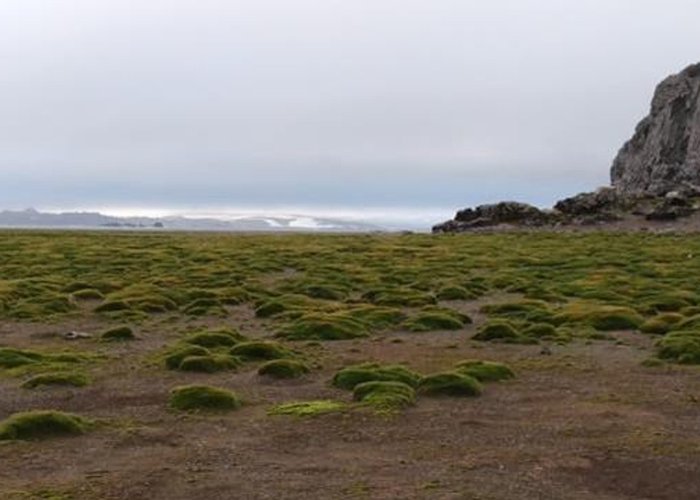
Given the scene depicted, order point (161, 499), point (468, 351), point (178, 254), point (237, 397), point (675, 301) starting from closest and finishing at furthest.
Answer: point (161, 499) < point (237, 397) < point (468, 351) < point (675, 301) < point (178, 254)

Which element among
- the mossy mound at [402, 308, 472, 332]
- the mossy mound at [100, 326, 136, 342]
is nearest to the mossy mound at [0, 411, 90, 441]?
the mossy mound at [100, 326, 136, 342]

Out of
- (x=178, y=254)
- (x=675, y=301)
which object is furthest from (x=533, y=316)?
(x=178, y=254)

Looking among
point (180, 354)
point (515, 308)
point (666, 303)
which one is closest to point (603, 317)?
point (515, 308)

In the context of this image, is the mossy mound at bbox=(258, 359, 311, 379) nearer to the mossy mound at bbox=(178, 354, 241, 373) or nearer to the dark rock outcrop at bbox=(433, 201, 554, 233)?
the mossy mound at bbox=(178, 354, 241, 373)

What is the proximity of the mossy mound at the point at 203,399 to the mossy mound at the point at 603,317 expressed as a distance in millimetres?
17893

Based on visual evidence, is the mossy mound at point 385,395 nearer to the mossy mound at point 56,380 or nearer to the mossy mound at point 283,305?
the mossy mound at point 56,380

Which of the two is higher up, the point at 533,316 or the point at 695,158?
the point at 695,158

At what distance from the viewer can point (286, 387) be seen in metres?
22.9

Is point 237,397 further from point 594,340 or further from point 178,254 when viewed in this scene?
point 178,254

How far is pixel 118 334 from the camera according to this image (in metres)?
32.0

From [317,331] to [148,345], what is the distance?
5.94 metres

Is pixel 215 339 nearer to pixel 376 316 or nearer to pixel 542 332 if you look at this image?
pixel 376 316

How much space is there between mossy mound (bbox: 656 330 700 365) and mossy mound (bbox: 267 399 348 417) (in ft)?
37.9

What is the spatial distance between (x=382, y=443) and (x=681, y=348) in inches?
547
